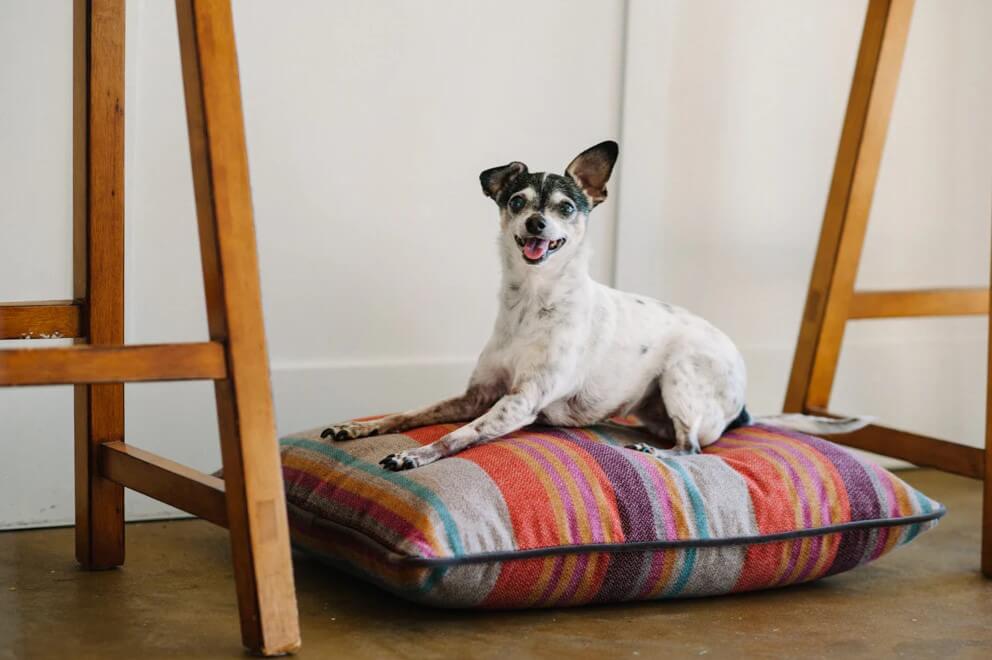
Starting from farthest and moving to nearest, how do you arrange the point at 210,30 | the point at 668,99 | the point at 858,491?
the point at 668,99
the point at 858,491
the point at 210,30

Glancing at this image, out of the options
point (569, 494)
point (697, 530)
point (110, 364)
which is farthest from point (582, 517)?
point (110, 364)

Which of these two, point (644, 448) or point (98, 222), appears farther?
point (644, 448)

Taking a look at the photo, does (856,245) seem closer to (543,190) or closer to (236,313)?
(543,190)

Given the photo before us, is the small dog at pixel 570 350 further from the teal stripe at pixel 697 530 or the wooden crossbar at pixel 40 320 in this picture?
the wooden crossbar at pixel 40 320

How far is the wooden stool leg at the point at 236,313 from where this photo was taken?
162 centimetres

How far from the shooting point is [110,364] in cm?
155

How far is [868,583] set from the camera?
2221mm

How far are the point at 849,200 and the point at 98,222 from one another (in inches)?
62.9

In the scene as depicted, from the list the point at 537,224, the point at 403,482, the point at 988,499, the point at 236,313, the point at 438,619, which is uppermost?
the point at 537,224

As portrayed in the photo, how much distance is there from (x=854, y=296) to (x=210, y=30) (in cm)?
168

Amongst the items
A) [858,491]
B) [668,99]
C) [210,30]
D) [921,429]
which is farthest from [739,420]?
[210,30]

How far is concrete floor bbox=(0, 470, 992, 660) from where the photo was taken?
5.77ft

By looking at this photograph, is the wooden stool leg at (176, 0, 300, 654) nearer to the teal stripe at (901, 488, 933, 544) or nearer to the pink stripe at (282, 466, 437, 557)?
the pink stripe at (282, 466, 437, 557)

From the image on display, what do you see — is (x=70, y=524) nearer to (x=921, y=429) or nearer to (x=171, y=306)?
(x=171, y=306)
